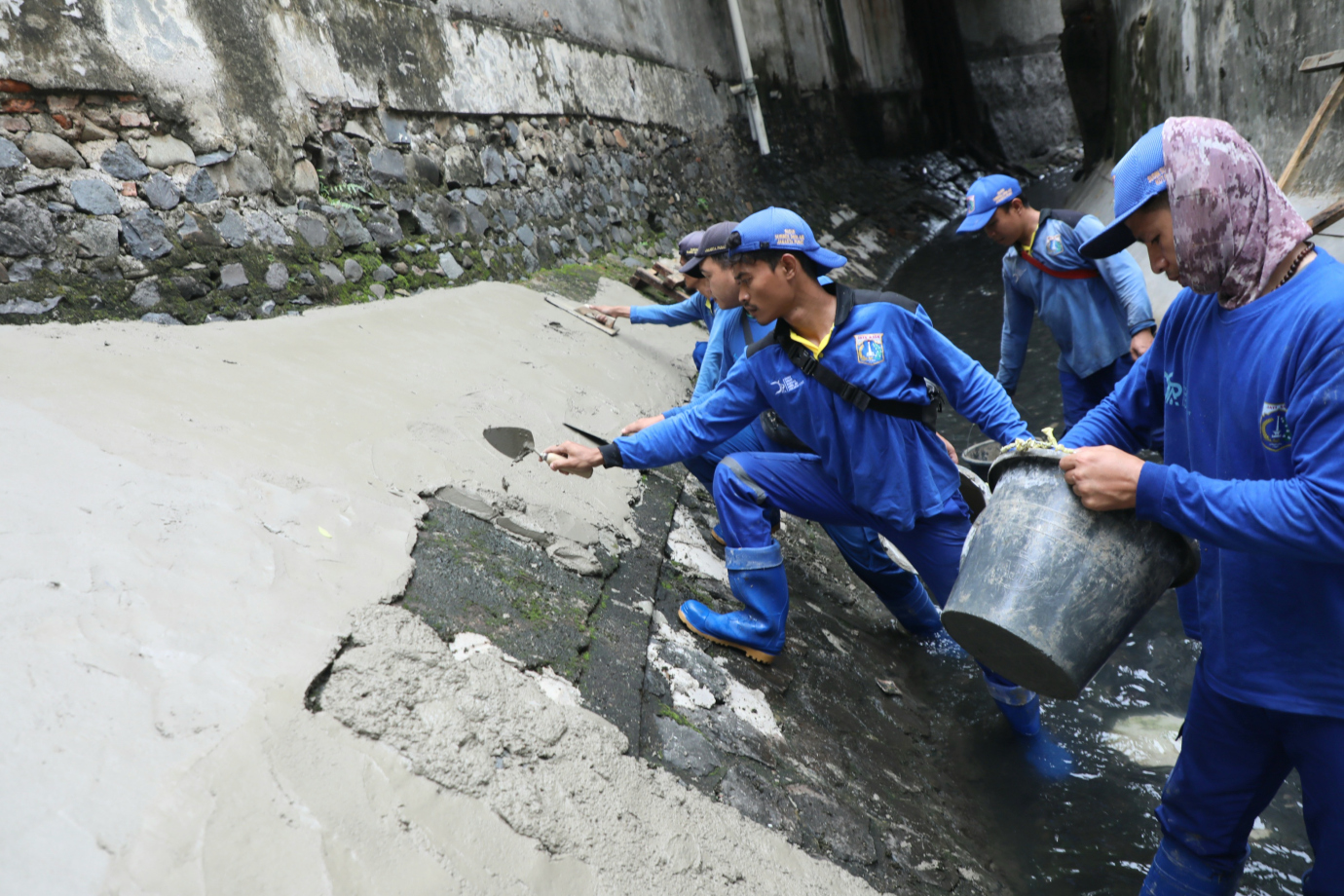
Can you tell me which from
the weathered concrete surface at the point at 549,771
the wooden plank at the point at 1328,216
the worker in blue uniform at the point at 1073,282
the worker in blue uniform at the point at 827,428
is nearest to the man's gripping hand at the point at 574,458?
the worker in blue uniform at the point at 827,428

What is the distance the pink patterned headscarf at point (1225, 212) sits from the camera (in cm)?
161

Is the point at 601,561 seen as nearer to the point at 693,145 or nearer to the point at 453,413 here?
the point at 453,413

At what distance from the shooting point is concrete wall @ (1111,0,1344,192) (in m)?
5.77

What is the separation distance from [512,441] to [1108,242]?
7.67ft

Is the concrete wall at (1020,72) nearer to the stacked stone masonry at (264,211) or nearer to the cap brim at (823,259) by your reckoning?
the stacked stone masonry at (264,211)

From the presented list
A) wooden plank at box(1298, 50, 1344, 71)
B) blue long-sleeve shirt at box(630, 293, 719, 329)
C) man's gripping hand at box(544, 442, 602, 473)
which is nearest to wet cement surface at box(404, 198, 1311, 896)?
man's gripping hand at box(544, 442, 602, 473)

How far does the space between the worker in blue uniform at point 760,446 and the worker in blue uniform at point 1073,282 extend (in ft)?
3.98

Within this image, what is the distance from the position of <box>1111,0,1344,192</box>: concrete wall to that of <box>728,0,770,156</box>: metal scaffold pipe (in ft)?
14.3

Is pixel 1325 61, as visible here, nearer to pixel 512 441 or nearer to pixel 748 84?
pixel 512 441

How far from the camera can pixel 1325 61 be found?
5414mm

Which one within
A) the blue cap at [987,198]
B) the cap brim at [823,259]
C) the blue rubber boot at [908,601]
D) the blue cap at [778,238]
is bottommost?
the blue rubber boot at [908,601]

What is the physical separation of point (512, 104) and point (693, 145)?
3.71 meters

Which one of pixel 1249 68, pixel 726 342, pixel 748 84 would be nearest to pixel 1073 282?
pixel 726 342

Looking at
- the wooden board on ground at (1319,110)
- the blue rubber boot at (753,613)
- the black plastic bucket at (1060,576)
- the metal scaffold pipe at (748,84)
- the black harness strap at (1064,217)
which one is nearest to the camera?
the black plastic bucket at (1060,576)
